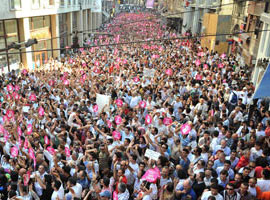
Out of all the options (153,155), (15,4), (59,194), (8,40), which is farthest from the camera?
(8,40)

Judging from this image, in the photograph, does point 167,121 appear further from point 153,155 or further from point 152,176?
point 152,176

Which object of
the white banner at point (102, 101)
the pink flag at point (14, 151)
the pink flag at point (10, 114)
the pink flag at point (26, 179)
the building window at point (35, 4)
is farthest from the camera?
the building window at point (35, 4)

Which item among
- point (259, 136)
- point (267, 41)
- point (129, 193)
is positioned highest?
point (267, 41)

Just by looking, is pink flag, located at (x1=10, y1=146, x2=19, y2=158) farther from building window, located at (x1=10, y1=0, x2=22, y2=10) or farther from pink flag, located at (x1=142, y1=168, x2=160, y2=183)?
building window, located at (x1=10, y1=0, x2=22, y2=10)

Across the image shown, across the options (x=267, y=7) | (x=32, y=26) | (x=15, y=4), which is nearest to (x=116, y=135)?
(x=267, y=7)

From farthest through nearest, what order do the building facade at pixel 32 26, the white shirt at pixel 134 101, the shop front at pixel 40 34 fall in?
the shop front at pixel 40 34 < the building facade at pixel 32 26 < the white shirt at pixel 134 101

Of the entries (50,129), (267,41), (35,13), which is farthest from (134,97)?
(35,13)

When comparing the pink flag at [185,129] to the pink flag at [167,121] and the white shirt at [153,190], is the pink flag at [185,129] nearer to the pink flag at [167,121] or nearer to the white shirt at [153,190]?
the pink flag at [167,121]

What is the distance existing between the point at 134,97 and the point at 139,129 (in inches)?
106

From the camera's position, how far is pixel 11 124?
7887 millimetres

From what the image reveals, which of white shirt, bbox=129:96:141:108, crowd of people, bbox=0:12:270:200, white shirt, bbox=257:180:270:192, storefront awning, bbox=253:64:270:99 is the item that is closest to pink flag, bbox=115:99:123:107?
crowd of people, bbox=0:12:270:200

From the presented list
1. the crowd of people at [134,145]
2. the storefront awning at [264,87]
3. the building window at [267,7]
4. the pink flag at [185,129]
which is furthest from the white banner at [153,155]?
the building window at [267,7]

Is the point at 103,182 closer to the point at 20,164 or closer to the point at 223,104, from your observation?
the point at 20,164

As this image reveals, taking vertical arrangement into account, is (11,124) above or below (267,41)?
below
